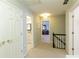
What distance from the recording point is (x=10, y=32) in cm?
336

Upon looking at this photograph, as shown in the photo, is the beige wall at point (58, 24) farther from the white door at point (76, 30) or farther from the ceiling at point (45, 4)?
the white door at point (76, 30)

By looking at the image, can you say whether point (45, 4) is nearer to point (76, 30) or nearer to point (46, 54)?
point (76, 30)

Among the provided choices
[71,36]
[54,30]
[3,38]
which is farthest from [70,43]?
[54,30]

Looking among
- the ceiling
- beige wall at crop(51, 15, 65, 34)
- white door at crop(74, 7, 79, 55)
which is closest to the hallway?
white door at crop(74, 7, 79, 55)

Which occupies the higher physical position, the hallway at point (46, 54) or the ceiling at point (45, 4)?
the ceiling at point (45, 4)

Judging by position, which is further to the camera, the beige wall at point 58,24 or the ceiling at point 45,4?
the beige wall at point 58,24

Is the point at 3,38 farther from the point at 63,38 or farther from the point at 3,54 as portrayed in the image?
the point at 63,38

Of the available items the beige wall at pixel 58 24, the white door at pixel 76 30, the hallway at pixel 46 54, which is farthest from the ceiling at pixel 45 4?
the beige wall at pixel 58 24

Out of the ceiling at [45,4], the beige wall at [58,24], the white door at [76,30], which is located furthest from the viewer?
the beige wall at [58,24]

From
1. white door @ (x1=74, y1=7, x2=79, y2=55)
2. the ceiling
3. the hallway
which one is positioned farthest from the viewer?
white door @ (x1=74, y1=7, x2=79, y2=55)

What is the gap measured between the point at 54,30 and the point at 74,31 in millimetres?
4689

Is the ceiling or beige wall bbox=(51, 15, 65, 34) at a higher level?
the ceiling

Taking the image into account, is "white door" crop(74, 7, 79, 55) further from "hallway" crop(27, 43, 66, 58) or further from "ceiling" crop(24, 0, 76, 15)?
"hallway" crop(27, 43, 66, 58)

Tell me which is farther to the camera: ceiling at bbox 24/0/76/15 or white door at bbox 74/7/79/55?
white door at bbox 74/7/79/55
